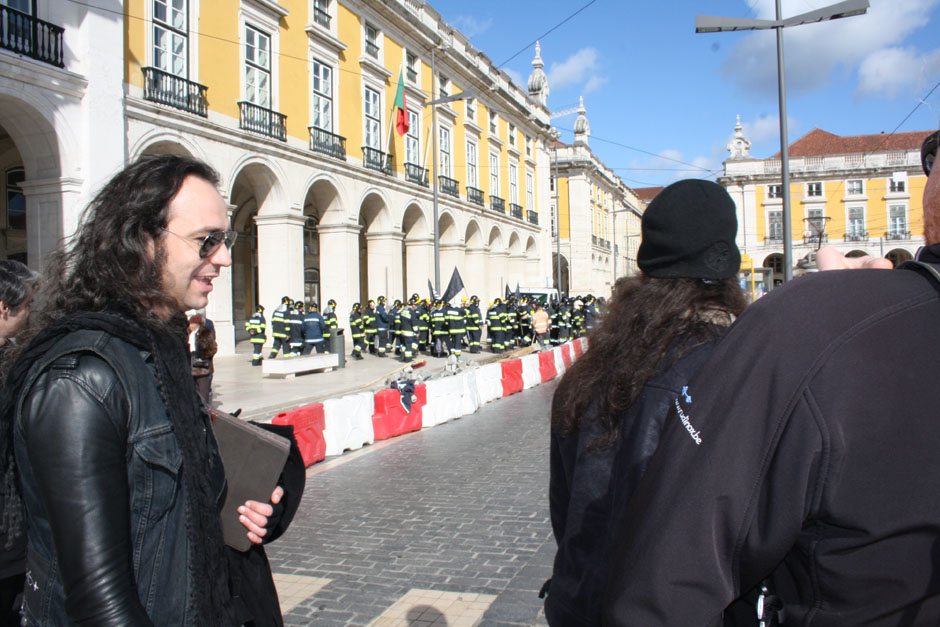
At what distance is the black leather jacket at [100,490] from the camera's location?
1517mm

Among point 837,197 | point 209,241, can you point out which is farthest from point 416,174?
point 837,197

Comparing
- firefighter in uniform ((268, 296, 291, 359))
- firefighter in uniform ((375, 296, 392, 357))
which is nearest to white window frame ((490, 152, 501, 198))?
firefighter in uniform ((375, 296, 392, 357))

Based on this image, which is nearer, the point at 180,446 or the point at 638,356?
the point at 180,446

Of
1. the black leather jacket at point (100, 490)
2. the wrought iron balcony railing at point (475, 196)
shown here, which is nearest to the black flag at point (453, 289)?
the wrought iron balcony railing at point (475, 196)

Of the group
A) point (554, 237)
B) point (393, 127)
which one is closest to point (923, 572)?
point (393, 127)

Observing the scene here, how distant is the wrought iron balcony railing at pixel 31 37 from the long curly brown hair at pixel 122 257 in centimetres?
1563

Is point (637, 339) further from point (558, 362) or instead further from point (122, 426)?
point (558, 362)

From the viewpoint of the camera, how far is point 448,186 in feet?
118

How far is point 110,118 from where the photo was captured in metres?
16.5

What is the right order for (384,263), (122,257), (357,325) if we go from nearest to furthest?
1. (122,257)
2. (357,325)
3. (384,263)

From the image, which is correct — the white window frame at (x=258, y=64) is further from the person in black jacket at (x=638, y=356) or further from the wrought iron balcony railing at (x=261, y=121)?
the person in black jacket at (x=638, y=356)

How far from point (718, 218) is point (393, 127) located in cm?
3006

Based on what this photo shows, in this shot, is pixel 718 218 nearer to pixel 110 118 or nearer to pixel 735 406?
pixel 735 406

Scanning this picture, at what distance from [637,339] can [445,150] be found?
35133 millimetres
